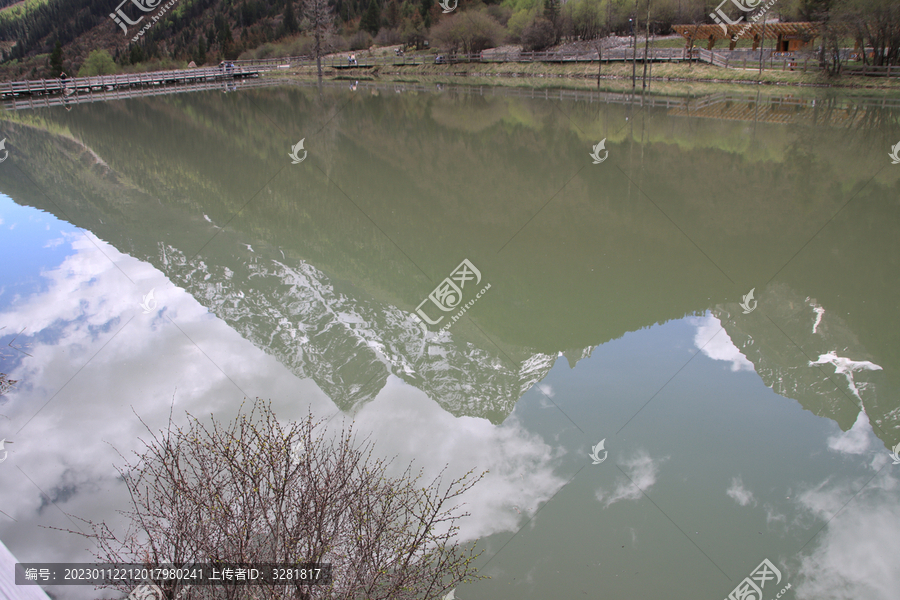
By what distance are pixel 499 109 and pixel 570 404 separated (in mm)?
25031

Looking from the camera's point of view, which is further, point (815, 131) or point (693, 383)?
point (815, 131)

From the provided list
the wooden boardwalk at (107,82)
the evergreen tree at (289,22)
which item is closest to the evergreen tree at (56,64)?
the wooden boardwalk at (107,82)

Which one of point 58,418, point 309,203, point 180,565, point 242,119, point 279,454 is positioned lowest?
point 58,418

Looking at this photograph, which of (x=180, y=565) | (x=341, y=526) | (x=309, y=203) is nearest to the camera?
(x=180, y=565)

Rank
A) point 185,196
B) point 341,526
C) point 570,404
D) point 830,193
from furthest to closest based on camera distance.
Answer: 1. point 185,196
2. point 830,193
3. point 570,404
4. point 341,526

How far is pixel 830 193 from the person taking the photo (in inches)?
514

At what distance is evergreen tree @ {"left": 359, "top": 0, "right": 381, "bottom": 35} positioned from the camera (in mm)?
79062

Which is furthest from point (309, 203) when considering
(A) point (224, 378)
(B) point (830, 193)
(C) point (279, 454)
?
(B) point (830, 193)

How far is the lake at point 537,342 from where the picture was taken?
4.81 m

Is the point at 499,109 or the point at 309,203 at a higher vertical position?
the point at 499,109

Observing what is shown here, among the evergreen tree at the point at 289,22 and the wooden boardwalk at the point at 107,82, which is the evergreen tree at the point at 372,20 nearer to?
the evergreen tree at the point at 289,22

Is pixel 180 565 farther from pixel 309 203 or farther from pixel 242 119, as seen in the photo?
pixel 242 119

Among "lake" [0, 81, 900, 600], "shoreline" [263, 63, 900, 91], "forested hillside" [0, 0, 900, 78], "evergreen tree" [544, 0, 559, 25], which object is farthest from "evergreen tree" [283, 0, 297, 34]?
"lake" [0, 81, 900, 600]

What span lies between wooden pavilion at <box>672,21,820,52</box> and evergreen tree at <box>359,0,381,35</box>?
51161 millimetres
